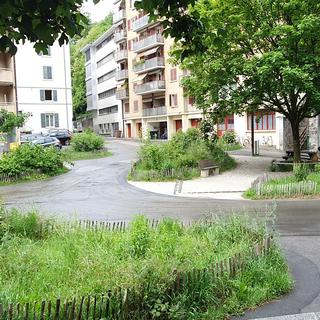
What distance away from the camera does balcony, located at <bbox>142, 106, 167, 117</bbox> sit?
61938 mm

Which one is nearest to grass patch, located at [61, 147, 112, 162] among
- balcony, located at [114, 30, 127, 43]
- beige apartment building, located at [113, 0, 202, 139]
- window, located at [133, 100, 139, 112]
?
beige apartment building, located at [113, 0, 202, 139]

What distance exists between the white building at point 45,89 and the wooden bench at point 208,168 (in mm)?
40154

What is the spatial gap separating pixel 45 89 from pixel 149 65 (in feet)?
44.5

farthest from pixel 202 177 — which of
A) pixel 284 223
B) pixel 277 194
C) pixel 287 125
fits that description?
pixel 287 125

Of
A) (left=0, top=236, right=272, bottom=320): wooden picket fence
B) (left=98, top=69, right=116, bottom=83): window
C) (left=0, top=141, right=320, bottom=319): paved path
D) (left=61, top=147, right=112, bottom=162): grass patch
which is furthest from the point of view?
(left=98, top=69, right=116, bottom=83): window

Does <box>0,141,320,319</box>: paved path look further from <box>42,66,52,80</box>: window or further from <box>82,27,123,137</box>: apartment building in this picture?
<box>82,27,123,137</box>: apartment building

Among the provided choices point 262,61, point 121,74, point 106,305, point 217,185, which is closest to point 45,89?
point 121,74

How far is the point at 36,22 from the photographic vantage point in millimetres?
4035

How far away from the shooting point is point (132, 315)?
5918mm

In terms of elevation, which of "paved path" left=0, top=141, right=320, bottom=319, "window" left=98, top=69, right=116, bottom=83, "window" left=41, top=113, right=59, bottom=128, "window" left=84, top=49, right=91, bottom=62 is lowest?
"paved path" left=0, top=141, right=320, bottom=319

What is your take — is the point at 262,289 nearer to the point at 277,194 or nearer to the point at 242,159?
the point at 277,194

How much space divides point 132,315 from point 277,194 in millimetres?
12000

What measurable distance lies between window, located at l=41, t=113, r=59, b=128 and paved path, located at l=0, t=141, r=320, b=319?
3591 centimetres

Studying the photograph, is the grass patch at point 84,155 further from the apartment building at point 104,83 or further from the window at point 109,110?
the window at point 109,110
